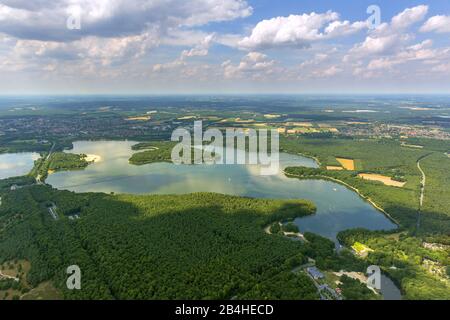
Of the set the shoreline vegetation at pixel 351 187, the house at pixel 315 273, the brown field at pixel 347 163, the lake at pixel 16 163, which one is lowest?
the house at pixel 315 273

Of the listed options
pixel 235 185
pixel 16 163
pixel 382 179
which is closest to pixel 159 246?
pixel 235 185

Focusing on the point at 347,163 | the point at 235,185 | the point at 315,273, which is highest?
the point at 347,163

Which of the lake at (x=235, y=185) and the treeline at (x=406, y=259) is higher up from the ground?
the lake at (x=235, y=185)

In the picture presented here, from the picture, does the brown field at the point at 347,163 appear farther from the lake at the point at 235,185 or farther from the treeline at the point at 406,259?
the treeline at the point at 406,259

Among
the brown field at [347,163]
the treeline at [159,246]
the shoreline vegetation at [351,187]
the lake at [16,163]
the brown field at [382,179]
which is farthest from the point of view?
the brown field at [347,163]

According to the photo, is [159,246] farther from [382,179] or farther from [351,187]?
[382,179]

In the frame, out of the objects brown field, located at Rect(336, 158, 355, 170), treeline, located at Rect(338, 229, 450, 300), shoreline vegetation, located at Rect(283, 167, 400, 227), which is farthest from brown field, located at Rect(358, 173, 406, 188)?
treeline, located at Rect(338, 229, 450, 300)

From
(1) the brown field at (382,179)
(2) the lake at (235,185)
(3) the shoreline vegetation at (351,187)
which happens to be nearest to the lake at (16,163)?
(2) the lake at (235,185)
